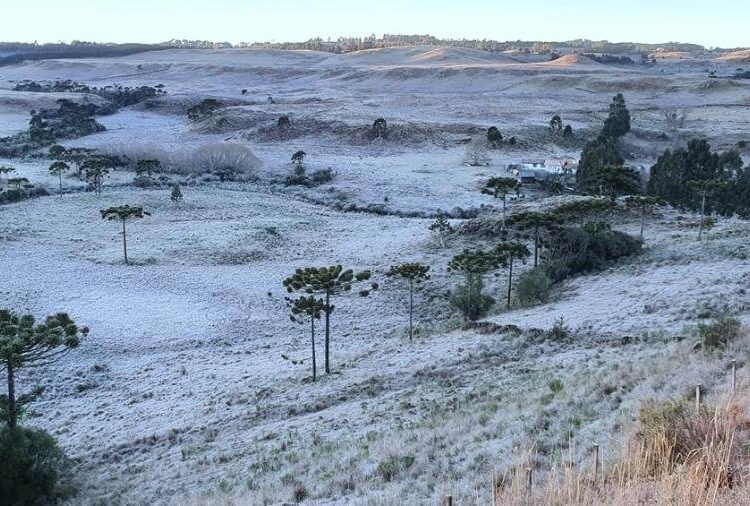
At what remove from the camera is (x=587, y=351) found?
1930 centimetres

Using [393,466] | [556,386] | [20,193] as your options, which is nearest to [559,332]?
[556,386]

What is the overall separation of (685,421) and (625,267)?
22927mm

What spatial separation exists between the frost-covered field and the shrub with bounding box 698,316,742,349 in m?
0.72

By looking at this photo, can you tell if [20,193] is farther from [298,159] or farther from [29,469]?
[29,469]

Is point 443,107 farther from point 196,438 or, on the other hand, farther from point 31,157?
point 196,438

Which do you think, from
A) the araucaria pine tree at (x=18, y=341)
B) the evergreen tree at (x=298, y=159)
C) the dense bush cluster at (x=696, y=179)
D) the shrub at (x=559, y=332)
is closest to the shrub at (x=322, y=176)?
the evergreen tree at (x=298, y=159)

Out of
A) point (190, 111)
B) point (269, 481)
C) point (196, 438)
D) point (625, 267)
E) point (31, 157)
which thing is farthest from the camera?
point (190, 111)

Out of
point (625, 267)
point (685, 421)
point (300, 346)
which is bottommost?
point (300, 346)

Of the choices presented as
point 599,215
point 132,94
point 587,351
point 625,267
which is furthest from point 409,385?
point 132,94

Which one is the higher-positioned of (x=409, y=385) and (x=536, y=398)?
(x=536, y=398)

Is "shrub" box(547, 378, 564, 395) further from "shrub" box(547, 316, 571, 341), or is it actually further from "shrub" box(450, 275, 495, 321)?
"shrub" box(450, 275, 495, 321)

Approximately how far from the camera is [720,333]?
15.6 meters

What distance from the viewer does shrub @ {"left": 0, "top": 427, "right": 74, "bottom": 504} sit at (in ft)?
49.2

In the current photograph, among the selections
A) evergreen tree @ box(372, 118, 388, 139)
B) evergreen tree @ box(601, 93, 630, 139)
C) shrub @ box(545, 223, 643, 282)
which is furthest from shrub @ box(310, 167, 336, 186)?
shrub @ box(545, 223, 643, 282)
